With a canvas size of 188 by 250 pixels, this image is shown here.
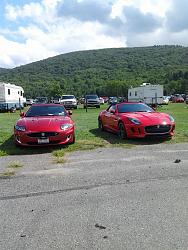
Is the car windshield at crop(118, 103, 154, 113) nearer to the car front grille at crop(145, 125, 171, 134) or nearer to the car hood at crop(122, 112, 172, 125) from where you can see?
the car hood at crop(122, 112, 172, 125)

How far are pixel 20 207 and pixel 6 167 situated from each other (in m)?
2.95

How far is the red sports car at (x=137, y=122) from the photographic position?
11.4 m

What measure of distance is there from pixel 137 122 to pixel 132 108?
1.69 m

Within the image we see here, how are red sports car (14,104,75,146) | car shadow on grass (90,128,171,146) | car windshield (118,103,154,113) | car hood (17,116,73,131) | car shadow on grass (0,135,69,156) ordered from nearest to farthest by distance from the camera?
1. car shadow on grass (0,135,69,156)
2. red sports car (14,104,75,146)
3. car hood (17,116,73,131)
4. car shadow on grass (90,128,171,146)
5. car windshield (118,103,154,113)

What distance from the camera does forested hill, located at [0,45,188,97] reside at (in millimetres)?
114062

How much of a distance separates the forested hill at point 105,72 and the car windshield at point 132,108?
84784 millimetres

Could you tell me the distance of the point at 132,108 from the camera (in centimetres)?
1317

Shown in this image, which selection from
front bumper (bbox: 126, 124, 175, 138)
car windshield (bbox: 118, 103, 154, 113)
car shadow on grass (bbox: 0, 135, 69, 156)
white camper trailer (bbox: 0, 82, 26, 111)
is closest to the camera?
car shadow on grass (bbox: 0, 135, 69, 156)

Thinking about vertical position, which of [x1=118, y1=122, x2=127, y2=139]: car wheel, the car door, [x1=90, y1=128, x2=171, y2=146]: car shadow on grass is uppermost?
the car door

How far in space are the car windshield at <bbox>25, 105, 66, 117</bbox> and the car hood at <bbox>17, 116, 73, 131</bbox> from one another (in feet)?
2.46

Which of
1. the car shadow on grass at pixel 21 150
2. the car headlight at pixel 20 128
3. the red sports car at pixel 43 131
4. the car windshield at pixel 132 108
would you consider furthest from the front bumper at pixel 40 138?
the car windshield at pixel 132 108

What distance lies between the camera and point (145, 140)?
1183cm

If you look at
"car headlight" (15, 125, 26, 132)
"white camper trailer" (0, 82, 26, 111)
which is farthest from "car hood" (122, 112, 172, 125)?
"white camper trailer" (0, 82, 26, 111)

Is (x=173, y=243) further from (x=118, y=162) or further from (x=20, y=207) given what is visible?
(x=118, y=162)
